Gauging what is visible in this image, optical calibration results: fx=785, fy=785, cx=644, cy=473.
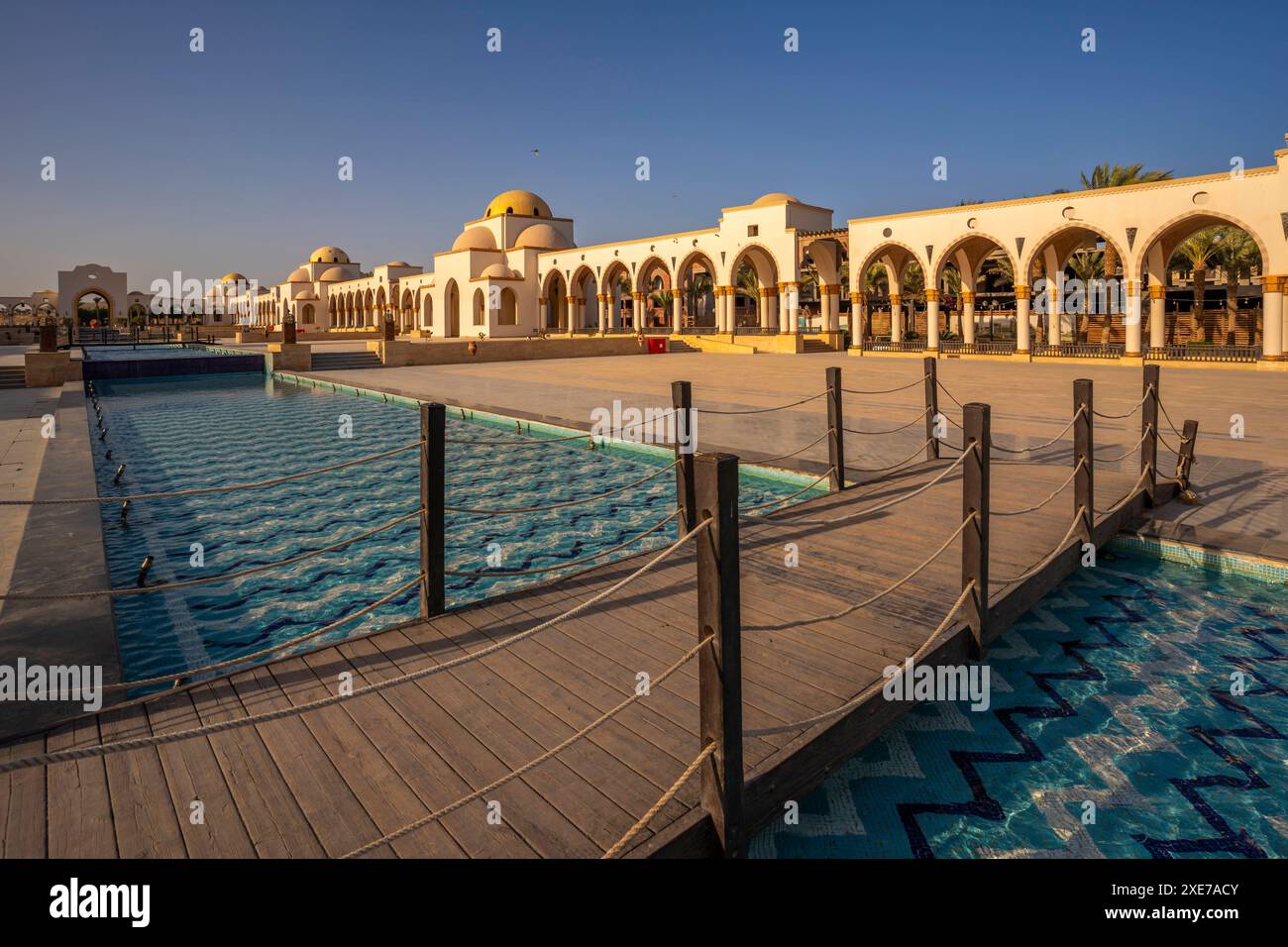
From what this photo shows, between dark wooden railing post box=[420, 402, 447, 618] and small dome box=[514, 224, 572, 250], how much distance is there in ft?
147

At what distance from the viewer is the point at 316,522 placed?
322 inches

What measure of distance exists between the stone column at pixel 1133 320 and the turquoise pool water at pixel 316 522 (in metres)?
19.0

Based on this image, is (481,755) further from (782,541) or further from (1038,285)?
(1038,285)

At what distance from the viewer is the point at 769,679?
11.8 ft

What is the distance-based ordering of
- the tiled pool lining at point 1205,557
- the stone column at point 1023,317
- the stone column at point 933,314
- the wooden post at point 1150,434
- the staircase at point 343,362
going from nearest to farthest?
the tiled pool lining at point 1205,557 → the wooden post at point 1150,434 → the stone column at point 1023,317 → the staircase at point 343,362 → the stone column at point 933,314

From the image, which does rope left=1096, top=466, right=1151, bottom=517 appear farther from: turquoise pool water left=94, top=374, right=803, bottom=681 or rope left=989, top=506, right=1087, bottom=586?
turquoise pool water left=94, top=374, right=803, bottom=681

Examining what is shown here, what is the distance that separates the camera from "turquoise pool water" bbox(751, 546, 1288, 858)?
3.11 meters

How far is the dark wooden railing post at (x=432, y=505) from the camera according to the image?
4.17 m

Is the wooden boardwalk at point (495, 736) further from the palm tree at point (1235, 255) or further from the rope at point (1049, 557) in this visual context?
the palm tree at point (1235, 255)

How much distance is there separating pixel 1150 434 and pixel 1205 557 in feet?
4.60

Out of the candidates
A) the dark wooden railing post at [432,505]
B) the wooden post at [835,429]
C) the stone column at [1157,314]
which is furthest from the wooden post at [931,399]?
the stone column at [1157,314]

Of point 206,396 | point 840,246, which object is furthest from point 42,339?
point 840,246

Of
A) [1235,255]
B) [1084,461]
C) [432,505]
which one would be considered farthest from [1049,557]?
[1235,255]
